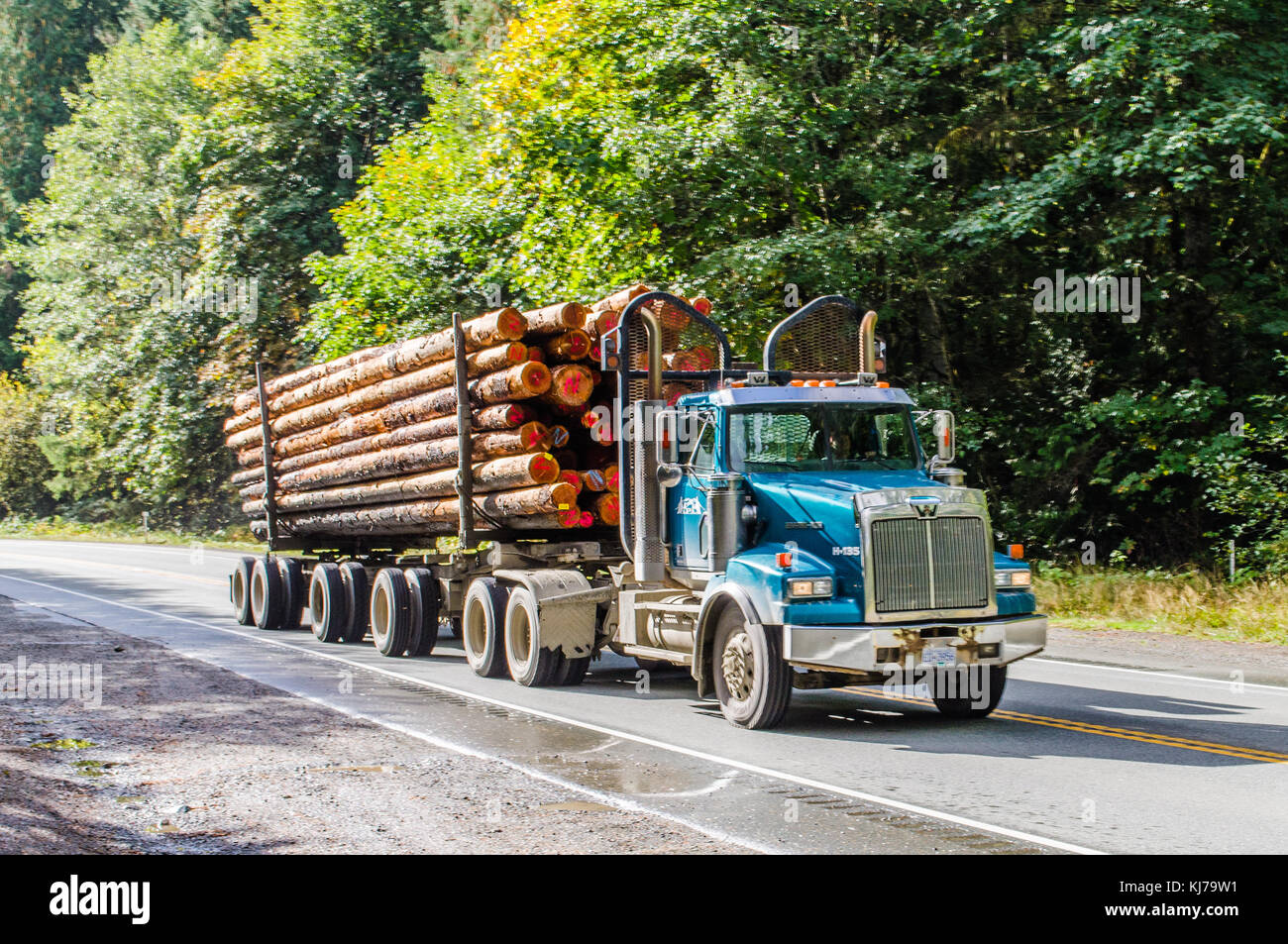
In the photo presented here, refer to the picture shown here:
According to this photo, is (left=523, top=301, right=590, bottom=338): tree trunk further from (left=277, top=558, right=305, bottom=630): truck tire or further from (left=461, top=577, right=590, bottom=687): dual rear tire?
(left=277, top=558, right=305, bottom=630): truck tire

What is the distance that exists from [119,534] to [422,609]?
51721mm

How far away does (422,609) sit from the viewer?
17.2 metres

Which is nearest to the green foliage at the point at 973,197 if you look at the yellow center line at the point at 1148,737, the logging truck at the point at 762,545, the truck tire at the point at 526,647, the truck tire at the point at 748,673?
the logging truck at the point at 762,545

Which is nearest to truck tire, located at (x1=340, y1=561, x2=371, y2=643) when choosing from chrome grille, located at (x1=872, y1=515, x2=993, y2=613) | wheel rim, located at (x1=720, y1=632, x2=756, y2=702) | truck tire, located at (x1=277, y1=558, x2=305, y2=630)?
truck tire, located at (x1=277, y1=558, x2=305, y2=630)

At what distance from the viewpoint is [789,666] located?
11.0 meters

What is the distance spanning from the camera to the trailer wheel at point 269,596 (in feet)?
71.6

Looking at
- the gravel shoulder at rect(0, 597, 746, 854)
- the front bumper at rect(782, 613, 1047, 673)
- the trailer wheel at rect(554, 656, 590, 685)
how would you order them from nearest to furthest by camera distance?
the gravel shoulder at rect(0, 597, 746, 854) → the front bumper at rect(782, 613, 1047, 673) → the trailer wheel at rect(554, 656, 590, 685)

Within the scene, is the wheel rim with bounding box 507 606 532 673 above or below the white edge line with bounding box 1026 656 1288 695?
above

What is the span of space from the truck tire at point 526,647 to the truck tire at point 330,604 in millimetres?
5476

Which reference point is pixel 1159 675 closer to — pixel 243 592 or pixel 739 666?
pixel 739 666

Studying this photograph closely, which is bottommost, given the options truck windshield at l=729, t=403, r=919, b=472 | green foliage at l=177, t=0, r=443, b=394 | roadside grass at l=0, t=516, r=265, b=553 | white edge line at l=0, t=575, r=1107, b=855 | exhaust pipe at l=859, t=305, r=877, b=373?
white edge line at l=0, t=575, r=1107, b=855

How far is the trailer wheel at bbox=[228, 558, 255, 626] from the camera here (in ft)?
74.3

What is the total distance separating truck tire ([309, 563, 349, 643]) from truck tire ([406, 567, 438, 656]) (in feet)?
8.12
